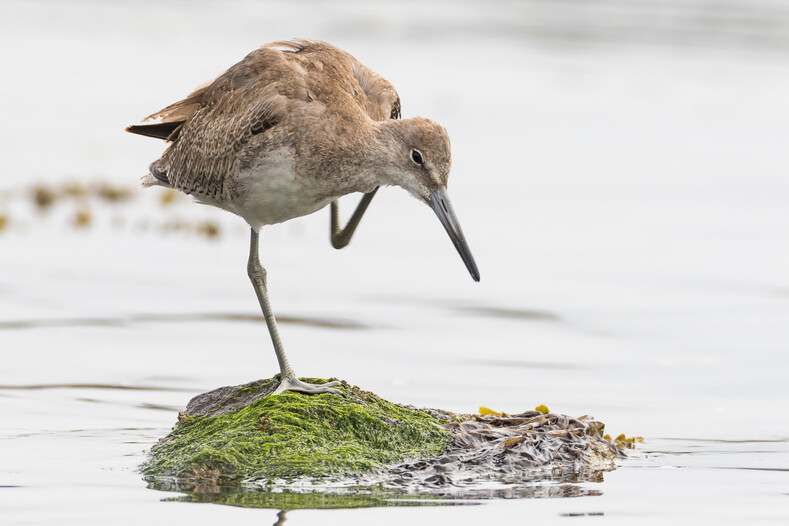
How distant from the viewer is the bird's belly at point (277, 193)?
6.94m

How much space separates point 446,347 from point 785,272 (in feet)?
12.1

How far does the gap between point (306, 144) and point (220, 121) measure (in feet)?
2.67

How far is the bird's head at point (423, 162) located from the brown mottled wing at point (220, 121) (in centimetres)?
56

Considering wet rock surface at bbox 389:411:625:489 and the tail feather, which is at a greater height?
the tail feather

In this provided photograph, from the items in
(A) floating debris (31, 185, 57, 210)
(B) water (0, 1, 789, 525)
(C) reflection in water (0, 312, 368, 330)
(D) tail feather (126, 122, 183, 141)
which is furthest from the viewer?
(A) floating debris (31, 185, 57, 210)

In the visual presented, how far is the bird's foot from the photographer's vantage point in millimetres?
7066

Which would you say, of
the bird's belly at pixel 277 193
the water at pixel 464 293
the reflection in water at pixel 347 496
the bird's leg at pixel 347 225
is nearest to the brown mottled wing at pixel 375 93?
the bird's belly at pixel 277 193

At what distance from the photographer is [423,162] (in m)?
6.93

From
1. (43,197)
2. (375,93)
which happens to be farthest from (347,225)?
(43,197)

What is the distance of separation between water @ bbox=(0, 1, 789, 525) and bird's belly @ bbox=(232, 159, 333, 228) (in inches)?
56.5

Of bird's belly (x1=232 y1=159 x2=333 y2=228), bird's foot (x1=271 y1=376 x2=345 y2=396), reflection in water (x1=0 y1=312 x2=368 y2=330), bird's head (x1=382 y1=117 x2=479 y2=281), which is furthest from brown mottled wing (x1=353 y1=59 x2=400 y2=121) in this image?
reflection in water (x1=0 y1=312 x2=368 y2=330)

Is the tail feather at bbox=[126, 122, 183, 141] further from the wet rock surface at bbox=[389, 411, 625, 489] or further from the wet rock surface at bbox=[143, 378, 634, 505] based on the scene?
the wet rock surface at bbox=[389, 411, 625, 489]

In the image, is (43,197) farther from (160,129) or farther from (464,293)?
(160,129)

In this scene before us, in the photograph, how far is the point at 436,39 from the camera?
2742 centimetres
